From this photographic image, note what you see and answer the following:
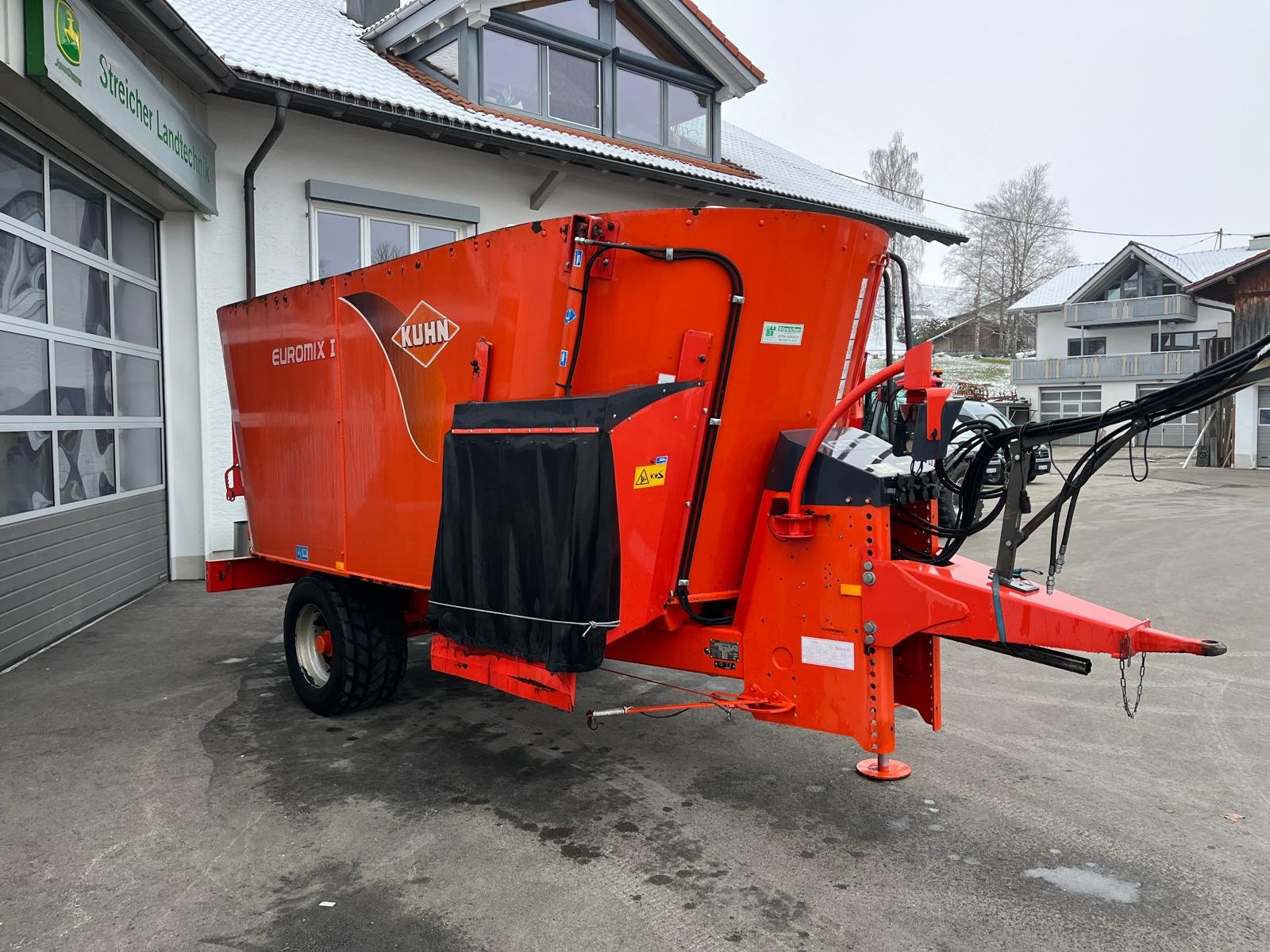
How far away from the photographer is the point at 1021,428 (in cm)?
327

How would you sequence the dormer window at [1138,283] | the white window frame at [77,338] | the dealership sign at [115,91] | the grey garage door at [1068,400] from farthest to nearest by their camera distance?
the dormer window at [1138,283]
the grey garage door at [1068,400]
the white window frame at [77,338]
the dealership sign at [115,91]

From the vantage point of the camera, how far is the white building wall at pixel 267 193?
9422 millimetres

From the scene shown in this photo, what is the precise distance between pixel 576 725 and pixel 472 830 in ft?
4.44

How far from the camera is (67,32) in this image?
18.2ft

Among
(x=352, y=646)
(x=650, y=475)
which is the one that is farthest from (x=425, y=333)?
(x=352, y=646)

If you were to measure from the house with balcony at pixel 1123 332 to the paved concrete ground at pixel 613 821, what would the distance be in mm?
38203

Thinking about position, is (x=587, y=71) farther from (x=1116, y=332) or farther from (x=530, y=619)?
(x=1116, y=332)

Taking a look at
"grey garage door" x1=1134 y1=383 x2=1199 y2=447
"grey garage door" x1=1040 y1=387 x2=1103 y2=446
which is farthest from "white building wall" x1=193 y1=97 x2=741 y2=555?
"grey garage door" x1=1040 y1=387 x2=1103 y2=446

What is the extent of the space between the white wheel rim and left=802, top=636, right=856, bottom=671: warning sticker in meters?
3.04

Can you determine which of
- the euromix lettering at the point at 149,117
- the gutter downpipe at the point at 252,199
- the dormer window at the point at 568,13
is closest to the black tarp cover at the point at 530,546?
the euromix lettering at the point at 149,117

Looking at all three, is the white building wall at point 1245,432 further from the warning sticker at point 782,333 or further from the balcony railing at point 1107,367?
the warning sticker at point 782,333

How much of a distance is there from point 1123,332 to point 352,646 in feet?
153

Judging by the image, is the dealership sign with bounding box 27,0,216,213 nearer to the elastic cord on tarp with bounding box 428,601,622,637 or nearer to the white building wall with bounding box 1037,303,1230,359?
the elastic cord on tarp with bounding box 428,601,622,637

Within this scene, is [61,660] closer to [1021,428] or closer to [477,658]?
[477,658]
